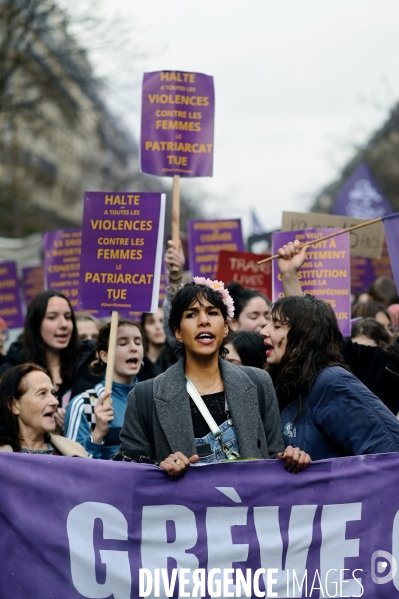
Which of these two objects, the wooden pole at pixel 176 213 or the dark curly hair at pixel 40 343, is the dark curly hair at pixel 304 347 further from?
the dark curly hair at pixel 40 343

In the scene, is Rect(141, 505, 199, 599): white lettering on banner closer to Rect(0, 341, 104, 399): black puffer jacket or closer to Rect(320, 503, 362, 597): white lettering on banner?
Rect(320, 503, 362, 597): white lettering on banner

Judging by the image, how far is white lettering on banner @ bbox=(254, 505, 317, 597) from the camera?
407cm

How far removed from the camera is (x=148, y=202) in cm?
580

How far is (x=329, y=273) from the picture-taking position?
6.37m

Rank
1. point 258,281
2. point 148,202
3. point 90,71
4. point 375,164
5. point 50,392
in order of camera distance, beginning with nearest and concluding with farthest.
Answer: point 50,392 < point 148,202 < point 258,281 < point 90,71 < point 375,164

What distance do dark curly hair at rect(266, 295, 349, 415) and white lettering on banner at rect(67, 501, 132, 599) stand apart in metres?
0.86

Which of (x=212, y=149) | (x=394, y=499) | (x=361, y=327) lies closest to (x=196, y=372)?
(x=394, y=499)

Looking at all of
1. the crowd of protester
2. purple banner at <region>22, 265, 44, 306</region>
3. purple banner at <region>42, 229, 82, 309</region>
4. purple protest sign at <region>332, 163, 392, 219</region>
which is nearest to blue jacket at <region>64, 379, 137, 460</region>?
the crowd of protester

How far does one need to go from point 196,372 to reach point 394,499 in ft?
3.05

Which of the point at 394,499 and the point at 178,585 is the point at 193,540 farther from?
the point at 394,499

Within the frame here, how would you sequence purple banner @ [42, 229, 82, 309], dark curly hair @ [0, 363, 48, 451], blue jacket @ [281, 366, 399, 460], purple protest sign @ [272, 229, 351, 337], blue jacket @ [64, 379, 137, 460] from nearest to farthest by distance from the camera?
blue jacket @ [281, 366, 399, 460], dark curly hair @ [0, 363, 48, 451], blue jacket @ [64, 379, 137, 460], purple protest sign @ [272, 229, 351, 337], purple banner @ [42, 229, 82, 309]

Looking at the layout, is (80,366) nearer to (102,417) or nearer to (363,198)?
(102,417)

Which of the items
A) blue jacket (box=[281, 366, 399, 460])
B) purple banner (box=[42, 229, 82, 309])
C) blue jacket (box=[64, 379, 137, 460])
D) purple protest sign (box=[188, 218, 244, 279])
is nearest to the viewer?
blue jacket (box=[281, 366, 399, 460])

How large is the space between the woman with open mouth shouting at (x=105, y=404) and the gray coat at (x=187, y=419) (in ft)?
4.11
